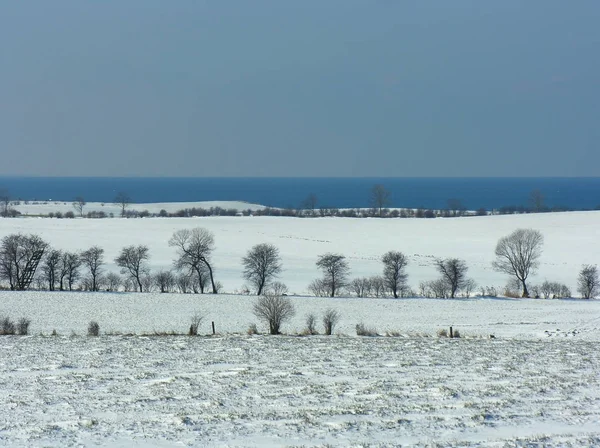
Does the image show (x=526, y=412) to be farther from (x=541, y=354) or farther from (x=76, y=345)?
(x=76, y=345)

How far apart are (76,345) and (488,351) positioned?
409 inches

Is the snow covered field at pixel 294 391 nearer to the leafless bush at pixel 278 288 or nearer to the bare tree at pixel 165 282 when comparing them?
the leafless bush at pixel 278 288

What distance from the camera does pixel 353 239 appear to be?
236ft

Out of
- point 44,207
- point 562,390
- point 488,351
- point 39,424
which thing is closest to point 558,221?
point 488,351

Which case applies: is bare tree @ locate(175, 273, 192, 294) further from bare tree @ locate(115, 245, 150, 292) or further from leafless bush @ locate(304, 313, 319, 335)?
leafless bush @ locate(304, 313, 319, 335)

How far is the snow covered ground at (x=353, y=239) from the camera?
50969mm

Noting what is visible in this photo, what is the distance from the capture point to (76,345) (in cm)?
1723

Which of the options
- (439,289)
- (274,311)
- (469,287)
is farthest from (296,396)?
(469,287)

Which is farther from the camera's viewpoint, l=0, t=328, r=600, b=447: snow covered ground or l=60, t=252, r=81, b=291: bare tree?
l=60, t=252, r=81, b=291: bare tree

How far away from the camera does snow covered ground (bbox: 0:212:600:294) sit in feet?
167

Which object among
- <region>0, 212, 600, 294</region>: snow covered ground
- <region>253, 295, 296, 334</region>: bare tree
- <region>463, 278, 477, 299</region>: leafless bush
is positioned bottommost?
<region>253, 295, 296, 334</region>: bare tree

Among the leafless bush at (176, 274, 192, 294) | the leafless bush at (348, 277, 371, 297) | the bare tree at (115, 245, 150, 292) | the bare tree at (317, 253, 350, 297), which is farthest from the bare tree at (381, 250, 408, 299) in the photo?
the bare tree at (115, 245, 150, 292)

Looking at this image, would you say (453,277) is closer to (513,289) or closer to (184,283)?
(513,289)

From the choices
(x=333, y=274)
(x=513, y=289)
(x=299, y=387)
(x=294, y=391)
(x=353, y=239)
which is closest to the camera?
(x=294, y=391)
